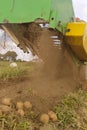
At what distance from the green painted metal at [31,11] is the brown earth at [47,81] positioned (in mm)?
429

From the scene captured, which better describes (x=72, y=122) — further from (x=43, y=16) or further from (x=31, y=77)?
(x=31, y=77)

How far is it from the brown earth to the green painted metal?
429 millimetres

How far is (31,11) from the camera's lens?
4.27 m

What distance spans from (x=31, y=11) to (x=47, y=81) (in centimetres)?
208

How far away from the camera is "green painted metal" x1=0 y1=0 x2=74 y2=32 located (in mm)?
4016

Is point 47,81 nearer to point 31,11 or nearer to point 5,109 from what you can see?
point 5,109

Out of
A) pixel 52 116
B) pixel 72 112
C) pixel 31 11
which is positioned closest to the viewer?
pixel 31 11

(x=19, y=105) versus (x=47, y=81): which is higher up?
(x=19, y=105)

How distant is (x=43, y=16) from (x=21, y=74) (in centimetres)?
285

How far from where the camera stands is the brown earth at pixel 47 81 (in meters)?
4.98

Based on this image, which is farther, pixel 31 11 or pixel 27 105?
pixel 27 105

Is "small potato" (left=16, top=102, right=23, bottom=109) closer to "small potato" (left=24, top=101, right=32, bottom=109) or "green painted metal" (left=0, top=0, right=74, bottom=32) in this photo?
"small potato" (left=24, top=101, right=32, bottom=109)

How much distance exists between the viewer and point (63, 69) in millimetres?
6242

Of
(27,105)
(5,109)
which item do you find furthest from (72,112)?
(5,109)
